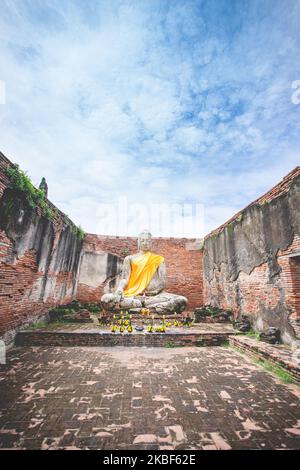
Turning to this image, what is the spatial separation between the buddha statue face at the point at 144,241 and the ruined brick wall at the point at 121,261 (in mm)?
1649

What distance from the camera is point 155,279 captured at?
8281 mm

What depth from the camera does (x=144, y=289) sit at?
802 centimetres

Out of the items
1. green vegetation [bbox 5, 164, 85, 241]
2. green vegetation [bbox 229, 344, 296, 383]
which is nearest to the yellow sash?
green vegetation [bbox 5, 164, 85, 241]

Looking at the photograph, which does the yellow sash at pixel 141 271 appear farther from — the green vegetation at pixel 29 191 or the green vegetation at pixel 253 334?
the green vegetation at pixel 253 334

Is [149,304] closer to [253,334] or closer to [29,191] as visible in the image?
[253,334]

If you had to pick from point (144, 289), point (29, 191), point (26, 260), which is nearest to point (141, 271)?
point (144, 289)

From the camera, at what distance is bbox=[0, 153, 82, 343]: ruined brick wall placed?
4602mm

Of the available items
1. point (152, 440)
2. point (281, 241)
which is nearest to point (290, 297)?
point (281, 241)

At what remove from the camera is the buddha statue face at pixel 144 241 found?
8.95m

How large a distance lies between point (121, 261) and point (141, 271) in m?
2.41

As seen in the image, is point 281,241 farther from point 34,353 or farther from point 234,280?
point 34,353

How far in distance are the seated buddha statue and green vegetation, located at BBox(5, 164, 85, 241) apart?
308 cm

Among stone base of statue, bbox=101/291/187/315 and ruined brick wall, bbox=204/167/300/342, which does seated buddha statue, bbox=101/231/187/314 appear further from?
ruined brick wall, bbox=204/167/300/342
